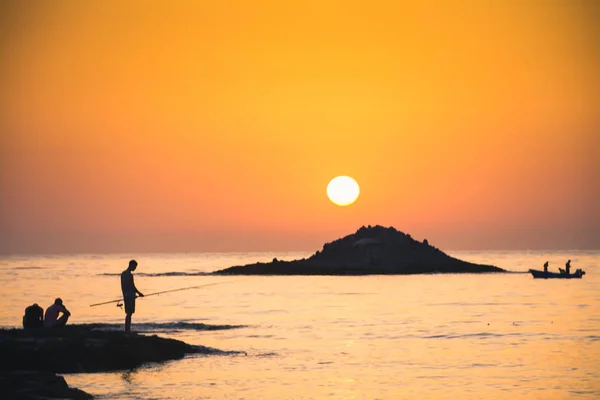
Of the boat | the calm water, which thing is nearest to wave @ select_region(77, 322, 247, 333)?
the calm water

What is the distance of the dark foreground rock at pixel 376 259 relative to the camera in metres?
146

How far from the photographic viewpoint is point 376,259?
5787 inches

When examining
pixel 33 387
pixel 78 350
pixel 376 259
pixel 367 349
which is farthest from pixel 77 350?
pixel 376 259

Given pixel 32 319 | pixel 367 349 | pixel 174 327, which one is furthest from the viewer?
pixel 174 327

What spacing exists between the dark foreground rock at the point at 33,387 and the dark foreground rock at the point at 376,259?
120498mm

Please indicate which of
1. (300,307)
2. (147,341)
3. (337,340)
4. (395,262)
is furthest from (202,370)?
(395,262)

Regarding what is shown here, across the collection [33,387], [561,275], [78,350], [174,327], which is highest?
[561,275]

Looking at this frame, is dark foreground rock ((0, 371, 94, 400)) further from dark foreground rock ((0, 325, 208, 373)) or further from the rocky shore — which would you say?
dark foreground rock ((0, 325, 208, 373))

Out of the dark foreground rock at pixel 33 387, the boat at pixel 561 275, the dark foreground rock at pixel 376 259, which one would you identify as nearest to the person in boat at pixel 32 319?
the dark foreground rock at pixel 33 387

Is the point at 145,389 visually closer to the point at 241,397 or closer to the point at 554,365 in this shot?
the point at 241,397

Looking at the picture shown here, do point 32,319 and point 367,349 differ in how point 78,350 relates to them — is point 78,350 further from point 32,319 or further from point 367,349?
point 367,349

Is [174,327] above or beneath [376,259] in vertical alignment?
beneath

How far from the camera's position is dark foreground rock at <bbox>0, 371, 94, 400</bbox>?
23.9 metres

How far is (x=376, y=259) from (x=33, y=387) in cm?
12402
